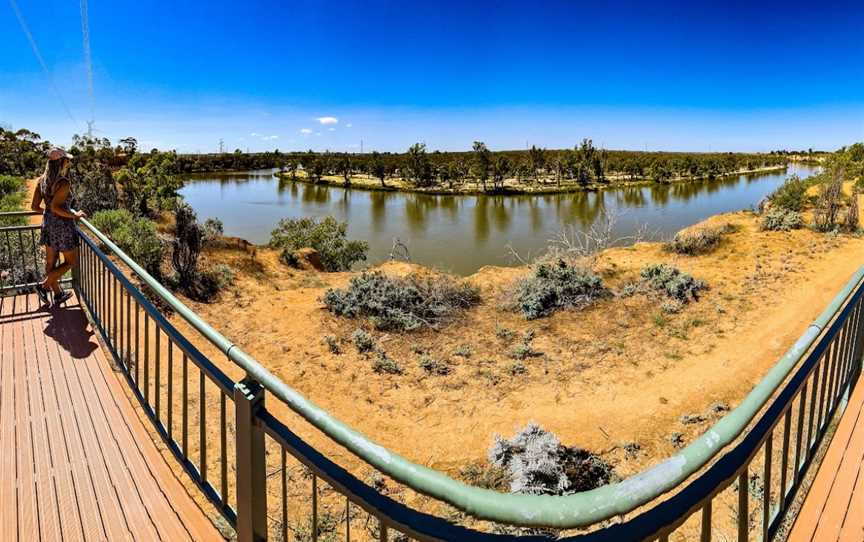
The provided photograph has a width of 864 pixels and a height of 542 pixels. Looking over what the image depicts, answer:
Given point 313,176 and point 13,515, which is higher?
point 313,176

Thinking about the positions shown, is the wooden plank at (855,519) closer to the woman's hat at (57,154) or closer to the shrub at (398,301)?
the woman's hat at (57,154)

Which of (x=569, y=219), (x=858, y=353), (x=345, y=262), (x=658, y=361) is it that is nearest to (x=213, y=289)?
(x=345, y=262)

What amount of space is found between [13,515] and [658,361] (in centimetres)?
765

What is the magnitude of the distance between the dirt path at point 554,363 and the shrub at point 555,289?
1.05 ft

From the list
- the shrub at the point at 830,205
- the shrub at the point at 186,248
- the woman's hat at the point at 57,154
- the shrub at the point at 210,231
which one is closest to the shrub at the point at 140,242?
the shrub at the point at 186,248

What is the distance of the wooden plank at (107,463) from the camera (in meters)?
2.26

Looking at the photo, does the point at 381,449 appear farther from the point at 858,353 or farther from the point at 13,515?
the point at 858,353

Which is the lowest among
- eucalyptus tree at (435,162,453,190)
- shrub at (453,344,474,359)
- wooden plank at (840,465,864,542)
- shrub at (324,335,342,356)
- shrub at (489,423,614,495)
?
shrub at (489,423,614,495)

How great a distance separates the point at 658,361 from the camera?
7.82m

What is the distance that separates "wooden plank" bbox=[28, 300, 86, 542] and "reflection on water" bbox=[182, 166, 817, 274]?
1255 cm

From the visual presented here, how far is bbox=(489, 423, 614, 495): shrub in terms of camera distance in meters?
4.81

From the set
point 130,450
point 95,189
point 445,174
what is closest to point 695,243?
point 130,450

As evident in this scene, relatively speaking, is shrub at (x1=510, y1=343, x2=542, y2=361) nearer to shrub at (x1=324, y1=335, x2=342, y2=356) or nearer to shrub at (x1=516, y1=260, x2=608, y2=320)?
shrub at (x1=516, y1=260, x2=608, y2=320)

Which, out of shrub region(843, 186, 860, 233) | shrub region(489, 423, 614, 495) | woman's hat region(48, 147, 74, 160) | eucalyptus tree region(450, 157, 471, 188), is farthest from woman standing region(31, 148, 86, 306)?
eucalyptus tree region(450, 157, 471, 188)
